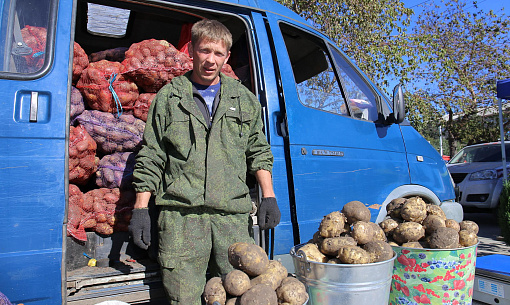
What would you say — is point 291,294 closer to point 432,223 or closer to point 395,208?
point 432,223

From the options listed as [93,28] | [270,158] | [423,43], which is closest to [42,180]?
[270,158]

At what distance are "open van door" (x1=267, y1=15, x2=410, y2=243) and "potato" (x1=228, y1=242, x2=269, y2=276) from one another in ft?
3.71

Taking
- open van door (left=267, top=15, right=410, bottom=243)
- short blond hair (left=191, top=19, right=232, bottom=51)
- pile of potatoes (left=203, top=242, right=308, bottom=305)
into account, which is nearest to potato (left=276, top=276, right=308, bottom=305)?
pile of potatoes (left=203, top=242, right=308, bottom=305)

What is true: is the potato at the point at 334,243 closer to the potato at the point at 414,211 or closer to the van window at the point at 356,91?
the potato at the point at 414,211

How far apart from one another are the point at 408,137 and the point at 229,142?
2241 mm

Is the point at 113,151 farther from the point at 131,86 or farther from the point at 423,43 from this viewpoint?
the point at 423,43

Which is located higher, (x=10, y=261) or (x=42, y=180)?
(x=42, y=180)

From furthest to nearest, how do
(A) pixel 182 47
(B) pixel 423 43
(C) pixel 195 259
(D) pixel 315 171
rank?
(B) pixel 423 43, (A) pixel 182 47, (D) pixel 315 171, (C) pixel 195 259

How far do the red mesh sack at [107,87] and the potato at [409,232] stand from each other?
7.97ft

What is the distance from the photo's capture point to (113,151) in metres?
3.38

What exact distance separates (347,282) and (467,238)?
3.21 feet

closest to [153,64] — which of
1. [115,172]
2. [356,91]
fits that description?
[115,172]

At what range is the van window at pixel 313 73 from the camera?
11.4ft

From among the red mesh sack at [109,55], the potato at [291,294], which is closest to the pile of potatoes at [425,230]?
the potato at [291,294]
